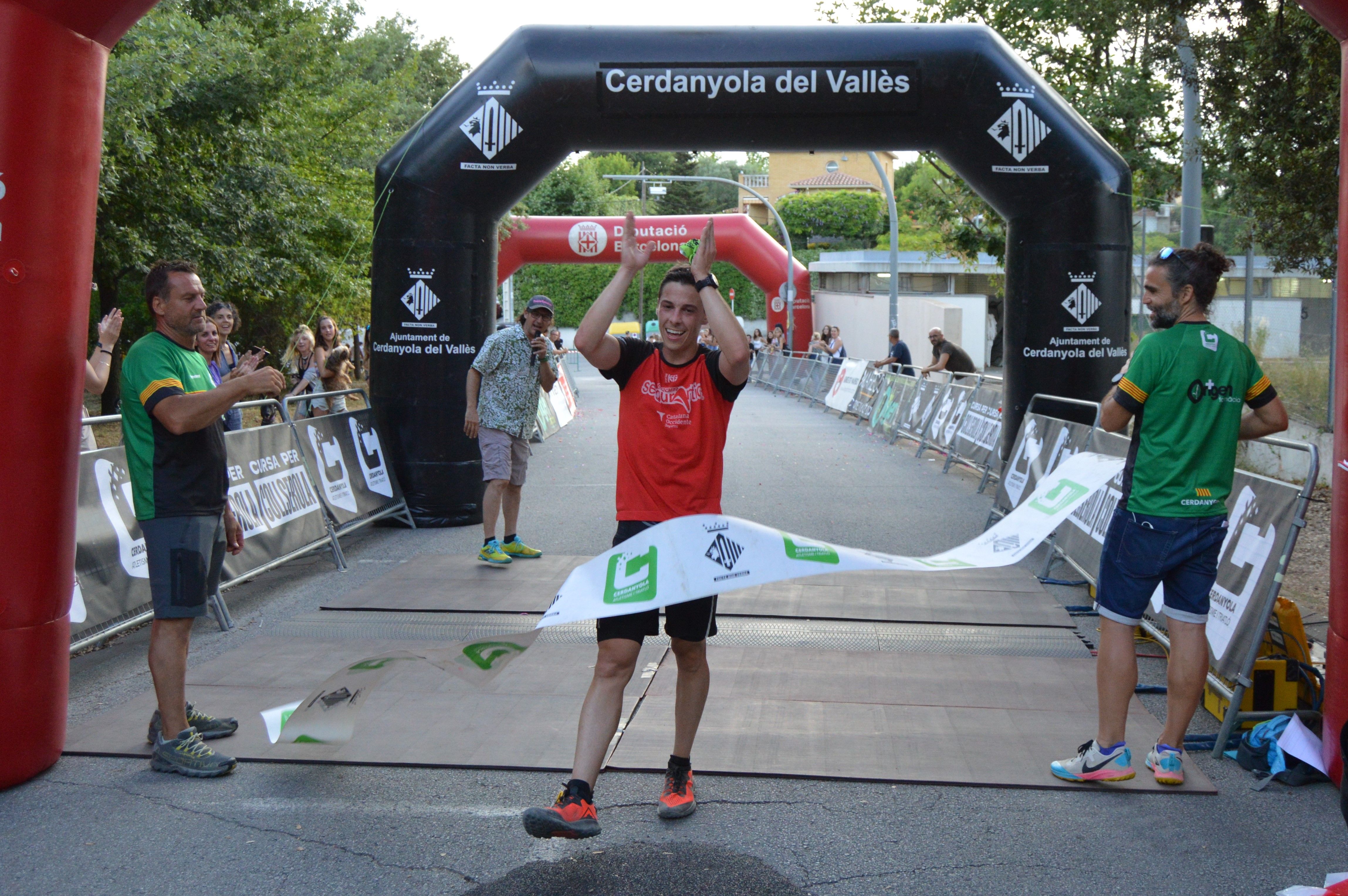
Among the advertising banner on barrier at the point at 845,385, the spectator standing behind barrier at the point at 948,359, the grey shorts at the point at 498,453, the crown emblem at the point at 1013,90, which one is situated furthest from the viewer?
the advertising banner on barrier at the point at 845,385

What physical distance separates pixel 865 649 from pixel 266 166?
1418cm

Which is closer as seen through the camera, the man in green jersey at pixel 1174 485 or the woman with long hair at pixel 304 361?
the man in green jersey at pixel 1174 485

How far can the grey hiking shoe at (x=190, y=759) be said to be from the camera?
14.1 ft

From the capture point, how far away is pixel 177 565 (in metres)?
4.33

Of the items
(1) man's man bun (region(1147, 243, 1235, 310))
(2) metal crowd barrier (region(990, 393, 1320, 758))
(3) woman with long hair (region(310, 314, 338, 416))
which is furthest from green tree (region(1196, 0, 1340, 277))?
(3) woman with long hair (region(310, 314, 338, 416))

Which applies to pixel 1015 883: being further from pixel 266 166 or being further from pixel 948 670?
pixel 266 166

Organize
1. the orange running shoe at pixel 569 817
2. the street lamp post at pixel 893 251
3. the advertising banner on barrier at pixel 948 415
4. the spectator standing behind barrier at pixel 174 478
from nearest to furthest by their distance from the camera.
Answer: the orange running shoe at pixel 569 817
the spectator standing behind barrier at pixel 174 478
the advertising banner on barrier at pixel 948 415
the street lamp post at pixel 893 251

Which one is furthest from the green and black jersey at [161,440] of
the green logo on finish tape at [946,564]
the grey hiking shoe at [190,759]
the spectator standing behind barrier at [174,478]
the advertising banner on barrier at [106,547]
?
the green logo on finish tape at [946,564]

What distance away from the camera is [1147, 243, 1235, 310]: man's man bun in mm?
4113

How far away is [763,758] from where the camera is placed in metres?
4.46

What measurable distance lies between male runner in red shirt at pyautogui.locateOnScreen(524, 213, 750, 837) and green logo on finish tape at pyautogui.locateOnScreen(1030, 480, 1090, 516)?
1423 mm

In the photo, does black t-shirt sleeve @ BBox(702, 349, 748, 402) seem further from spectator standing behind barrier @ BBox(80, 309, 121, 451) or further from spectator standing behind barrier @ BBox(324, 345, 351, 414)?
spectator standing behind barrier @ BBox(324, 345, 351, 414)

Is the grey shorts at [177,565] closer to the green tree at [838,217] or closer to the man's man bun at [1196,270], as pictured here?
the man's man bun at [1196,270]

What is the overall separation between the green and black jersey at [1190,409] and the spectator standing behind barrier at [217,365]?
3.83 m
